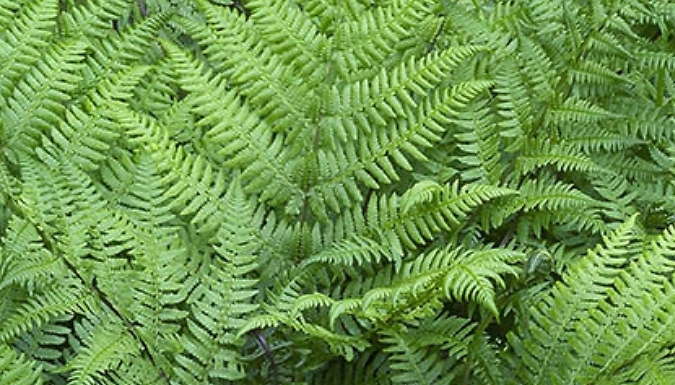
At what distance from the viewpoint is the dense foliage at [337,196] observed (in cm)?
135

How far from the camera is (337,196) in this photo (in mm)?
1560

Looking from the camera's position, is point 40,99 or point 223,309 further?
point 40,99

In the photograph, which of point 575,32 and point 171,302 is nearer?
point 171,302

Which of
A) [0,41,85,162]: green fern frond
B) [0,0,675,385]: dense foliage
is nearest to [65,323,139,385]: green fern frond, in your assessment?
[0,0,675,385]: dense foliage

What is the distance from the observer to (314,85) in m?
1.58

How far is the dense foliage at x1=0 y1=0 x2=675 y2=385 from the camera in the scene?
1350 mm

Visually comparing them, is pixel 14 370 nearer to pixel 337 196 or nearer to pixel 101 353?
pixel 101 353

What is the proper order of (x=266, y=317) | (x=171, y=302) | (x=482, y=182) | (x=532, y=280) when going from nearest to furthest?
(x=266, y=317) → (x=171, y=302) → (x=532, y=280) → (x=482, y=182)

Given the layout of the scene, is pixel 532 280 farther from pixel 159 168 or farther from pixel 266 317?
pixel 159 168

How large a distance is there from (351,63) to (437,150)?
22cm

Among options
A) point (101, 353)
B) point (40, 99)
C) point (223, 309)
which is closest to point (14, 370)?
point (101, 353)

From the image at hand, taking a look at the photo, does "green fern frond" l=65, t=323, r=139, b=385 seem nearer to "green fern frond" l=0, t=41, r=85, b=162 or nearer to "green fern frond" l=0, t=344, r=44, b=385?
"green fern frond" l=0, t=344, r=44, b=385

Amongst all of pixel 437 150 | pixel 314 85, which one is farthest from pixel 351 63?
pixel 437 150

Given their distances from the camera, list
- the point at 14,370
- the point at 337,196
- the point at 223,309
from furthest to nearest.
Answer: the point at 337,196 → the point at 223,309 → the point at 14,370
